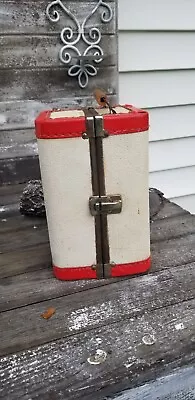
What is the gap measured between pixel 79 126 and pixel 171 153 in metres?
1.23

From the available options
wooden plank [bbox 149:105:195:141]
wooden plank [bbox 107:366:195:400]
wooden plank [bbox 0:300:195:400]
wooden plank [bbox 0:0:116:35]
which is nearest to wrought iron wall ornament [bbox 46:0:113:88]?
wooden plank [bbox 0:0:116:35]

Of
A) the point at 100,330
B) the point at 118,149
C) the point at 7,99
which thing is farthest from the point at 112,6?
the point at 100,330

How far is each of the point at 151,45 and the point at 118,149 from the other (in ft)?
3.61

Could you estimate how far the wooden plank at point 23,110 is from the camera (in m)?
1.38

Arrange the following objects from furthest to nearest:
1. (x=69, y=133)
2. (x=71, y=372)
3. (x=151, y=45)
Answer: (x=151, y=45) < (x=69, y=133) < (x=71, y=372)

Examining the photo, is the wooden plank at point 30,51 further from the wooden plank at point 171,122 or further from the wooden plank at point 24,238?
the wooden plank at point 24,238

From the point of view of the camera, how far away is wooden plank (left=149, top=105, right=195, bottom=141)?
176cm

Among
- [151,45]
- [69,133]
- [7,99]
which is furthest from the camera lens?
[151,45]

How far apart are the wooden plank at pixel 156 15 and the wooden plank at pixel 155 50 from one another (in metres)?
0.03

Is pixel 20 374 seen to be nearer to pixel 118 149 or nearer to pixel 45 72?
pixel 118 149

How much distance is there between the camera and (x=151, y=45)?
5.37 feet

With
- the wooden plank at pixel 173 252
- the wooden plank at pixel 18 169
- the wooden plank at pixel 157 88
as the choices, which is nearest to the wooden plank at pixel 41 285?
the wooden plank at pixel 173 252

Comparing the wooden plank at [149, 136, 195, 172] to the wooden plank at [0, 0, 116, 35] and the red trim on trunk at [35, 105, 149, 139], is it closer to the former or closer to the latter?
the wooden plank at [0, 0, 116, 35]

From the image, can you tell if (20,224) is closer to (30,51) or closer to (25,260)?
(25,260)
